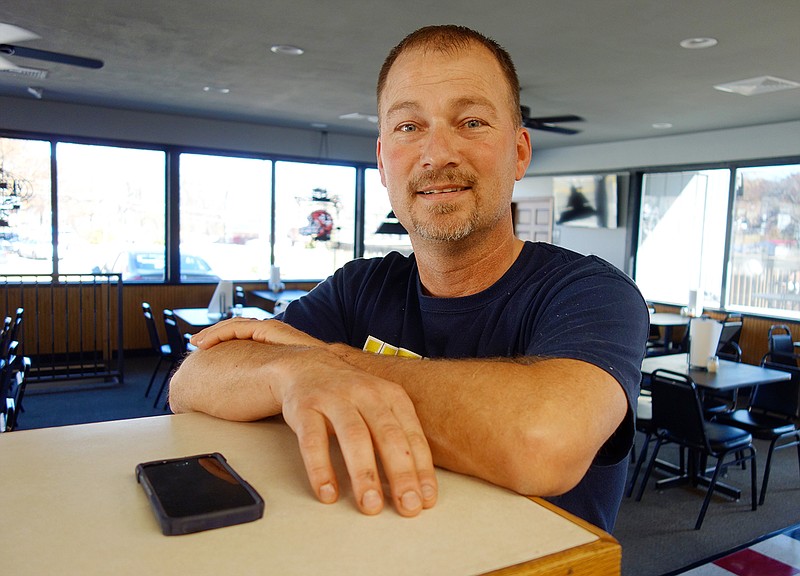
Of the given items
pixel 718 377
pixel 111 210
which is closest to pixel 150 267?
pixel 111 210

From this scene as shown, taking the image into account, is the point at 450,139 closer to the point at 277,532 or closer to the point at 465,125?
the point at 465,125

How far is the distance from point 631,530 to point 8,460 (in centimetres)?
355

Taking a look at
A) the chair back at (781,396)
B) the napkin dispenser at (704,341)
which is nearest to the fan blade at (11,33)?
the napkin dispenser at (704,341)

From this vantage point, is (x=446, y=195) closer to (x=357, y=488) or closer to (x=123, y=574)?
(x=357, y=488)

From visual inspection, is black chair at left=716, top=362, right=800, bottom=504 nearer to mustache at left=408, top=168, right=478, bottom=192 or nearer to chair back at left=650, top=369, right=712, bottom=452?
chair back at left=650, top=369, right=712, bottom=452

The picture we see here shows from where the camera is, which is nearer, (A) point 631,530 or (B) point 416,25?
(A) point 631,530

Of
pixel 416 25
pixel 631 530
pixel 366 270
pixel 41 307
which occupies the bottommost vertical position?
pixel 631 530

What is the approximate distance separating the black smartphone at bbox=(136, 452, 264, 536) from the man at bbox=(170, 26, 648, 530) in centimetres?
7

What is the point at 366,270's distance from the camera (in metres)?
1.42

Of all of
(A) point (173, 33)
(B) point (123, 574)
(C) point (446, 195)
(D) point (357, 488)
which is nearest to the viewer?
(B) point (123, 574)

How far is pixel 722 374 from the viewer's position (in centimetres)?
405

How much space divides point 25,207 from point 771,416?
7.86m

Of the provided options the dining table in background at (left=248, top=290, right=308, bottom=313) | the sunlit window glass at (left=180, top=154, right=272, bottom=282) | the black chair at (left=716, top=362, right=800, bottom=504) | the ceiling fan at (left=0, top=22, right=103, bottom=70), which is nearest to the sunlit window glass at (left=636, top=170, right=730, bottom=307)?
the black chair at (left=716, top=362, right=800, bottom=504)

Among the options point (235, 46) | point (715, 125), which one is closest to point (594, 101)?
point (715, 125)
